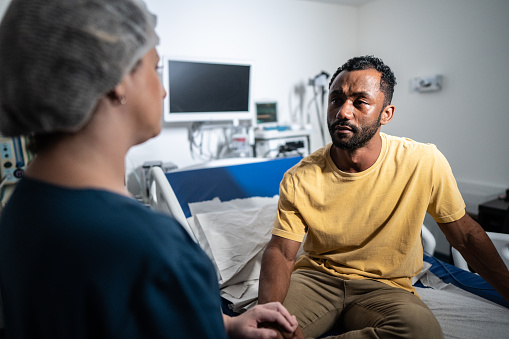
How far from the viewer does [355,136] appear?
127cm

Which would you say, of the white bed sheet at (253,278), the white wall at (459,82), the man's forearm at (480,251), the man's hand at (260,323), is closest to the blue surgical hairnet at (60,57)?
the man's hand at (260,323)

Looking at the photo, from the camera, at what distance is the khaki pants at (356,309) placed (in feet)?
3.25

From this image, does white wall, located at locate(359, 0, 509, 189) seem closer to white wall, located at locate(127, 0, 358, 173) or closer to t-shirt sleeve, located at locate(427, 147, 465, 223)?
white wall, located at locate(127, 0, 358, 173)

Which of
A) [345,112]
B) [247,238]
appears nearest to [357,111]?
[345,112]

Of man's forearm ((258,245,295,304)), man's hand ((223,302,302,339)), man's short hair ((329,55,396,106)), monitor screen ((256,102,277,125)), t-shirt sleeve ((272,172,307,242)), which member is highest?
man's short hair ((329,55,396,106))

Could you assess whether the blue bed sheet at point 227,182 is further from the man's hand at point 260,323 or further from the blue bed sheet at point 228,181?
the man's hand at point 260,323

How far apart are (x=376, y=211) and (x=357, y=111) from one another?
0.39 metres

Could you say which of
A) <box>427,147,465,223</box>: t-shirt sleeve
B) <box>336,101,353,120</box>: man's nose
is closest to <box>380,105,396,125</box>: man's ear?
<box>336,101,353,120</box>: man's nose

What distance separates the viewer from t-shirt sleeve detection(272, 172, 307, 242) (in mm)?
1234

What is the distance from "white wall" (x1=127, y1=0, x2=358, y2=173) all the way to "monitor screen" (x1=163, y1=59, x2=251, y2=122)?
101mm

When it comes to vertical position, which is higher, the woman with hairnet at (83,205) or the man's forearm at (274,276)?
the woman with hairnet at (83,205)

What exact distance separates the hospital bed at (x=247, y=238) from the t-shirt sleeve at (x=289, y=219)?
328mm

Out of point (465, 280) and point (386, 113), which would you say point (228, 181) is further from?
point (465, 280)

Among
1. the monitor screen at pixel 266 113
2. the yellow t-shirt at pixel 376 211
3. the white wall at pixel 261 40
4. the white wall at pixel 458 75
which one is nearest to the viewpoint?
the yellow t-shirt at pixel 376 211
